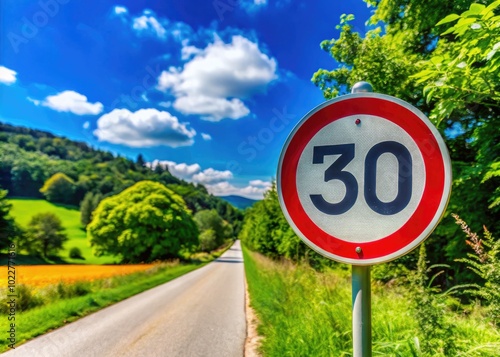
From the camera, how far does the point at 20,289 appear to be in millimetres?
8883

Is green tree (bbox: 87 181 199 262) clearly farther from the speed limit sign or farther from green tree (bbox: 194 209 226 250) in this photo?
green tree (bbox: 194 209 226 250)

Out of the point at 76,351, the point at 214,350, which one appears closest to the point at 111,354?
the point at 76,351

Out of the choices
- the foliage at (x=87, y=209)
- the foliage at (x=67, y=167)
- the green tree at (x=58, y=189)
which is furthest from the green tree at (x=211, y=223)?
the green tree at (x=58, y=189)

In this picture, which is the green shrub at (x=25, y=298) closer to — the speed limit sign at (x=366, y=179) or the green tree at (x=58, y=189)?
the speed limit sign at (x=366, y=179)

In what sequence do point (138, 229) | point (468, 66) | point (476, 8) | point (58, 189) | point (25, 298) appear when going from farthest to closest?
point (58, 189), point (138, 229), point (25, 298), point (468, 66), point (476, 8)

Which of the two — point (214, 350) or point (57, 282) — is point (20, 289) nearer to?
point (57, 282)

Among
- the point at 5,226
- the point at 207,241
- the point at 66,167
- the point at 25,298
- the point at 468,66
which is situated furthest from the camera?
the point at 66,167

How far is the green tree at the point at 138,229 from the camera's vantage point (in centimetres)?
3662

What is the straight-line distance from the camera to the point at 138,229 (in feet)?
120

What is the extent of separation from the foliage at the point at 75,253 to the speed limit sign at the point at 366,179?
5613cm

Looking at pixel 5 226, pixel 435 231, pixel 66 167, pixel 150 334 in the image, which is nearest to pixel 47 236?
pixel 5 226

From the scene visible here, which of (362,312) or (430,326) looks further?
(430,326)

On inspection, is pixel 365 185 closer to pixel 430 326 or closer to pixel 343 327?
pixel 430 326

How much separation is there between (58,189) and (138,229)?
5238 cm
